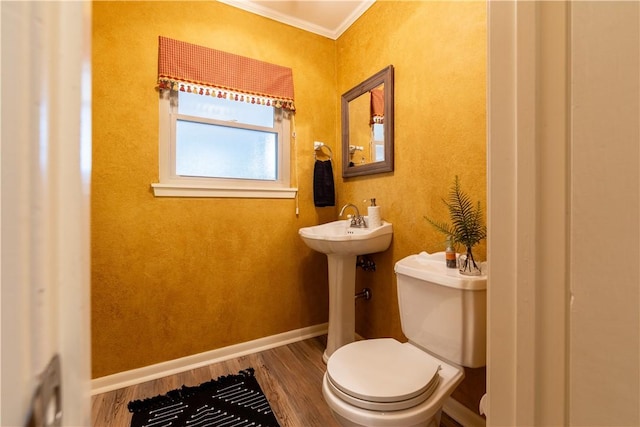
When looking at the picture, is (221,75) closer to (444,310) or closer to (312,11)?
(312,11)

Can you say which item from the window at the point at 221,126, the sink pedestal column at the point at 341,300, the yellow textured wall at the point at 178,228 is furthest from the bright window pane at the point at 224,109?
the sink pedestal column at the point at 341,300

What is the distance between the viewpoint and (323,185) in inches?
78.7

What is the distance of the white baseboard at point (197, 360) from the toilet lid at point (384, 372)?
38.3 inches

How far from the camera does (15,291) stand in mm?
224

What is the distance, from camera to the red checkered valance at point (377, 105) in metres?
1.71

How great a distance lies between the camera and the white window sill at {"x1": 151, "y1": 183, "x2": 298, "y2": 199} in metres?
1.61

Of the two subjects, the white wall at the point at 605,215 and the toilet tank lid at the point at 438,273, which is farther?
the toilet tank lid at the point at 438,273

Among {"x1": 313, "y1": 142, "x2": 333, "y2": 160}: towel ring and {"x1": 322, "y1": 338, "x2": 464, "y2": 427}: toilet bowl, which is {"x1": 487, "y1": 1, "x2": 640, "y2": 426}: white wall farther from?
{"x1": 313, "y1": 142, "x2": 333, "y2": 160}: towel ring

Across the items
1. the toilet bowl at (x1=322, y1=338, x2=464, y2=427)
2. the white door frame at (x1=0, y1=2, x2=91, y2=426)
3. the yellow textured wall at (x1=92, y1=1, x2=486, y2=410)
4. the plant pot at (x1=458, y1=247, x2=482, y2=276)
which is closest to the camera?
the white door frame at (x1=0, y1=2, x2=91, y2=426)

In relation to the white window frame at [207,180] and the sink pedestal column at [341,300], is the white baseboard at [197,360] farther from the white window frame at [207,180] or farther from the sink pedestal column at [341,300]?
the white window frame at [207,180]

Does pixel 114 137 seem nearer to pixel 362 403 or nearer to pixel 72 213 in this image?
pixel 72 213

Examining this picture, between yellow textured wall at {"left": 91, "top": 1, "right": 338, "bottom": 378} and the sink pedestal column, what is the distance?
371mm

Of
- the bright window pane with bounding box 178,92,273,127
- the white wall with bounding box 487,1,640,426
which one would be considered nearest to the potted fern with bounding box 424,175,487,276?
the white wall with bounding box 487,1,640,426

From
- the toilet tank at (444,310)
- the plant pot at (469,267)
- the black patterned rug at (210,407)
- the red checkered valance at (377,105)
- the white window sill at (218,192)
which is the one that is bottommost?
the black patterned rug at (210,407)
